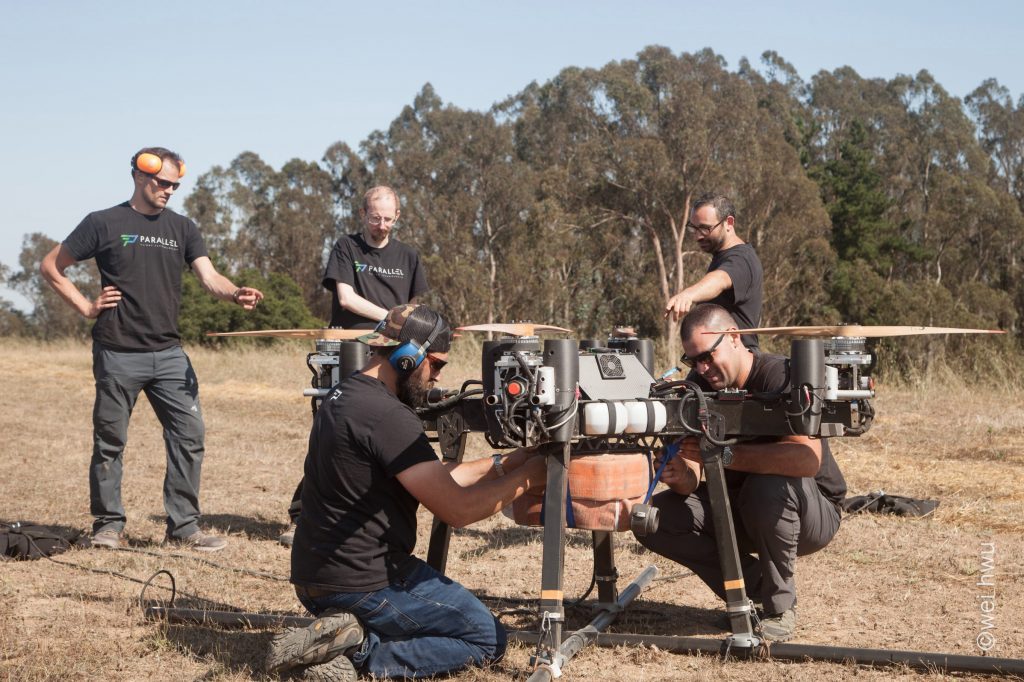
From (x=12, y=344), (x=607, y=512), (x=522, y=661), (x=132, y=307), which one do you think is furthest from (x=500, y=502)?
(x=12, y=344)

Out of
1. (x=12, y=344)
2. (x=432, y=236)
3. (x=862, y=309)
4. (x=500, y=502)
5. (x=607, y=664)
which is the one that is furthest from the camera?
(x=432, y=236)

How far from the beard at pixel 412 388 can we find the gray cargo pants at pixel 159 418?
9.49 ft

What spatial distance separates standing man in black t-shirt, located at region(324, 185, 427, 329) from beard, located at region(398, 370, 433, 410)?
8.11 feet

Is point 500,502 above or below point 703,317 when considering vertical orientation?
below

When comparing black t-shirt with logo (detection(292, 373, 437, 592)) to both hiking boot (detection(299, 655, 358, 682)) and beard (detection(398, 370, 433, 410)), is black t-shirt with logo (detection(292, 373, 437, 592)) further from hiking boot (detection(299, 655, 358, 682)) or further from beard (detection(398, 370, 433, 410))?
hiking boot (detection(299, 655, 358, 682))

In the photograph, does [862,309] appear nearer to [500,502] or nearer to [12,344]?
[12,344]

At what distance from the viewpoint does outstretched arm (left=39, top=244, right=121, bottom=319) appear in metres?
6.34

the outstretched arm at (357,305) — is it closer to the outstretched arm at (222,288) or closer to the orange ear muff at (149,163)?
the outstretched arm at (222,288)

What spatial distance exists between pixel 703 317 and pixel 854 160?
A: 146 ft

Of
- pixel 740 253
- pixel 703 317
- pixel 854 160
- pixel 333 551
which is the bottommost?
pixel 333 551

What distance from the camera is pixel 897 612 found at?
5.01m

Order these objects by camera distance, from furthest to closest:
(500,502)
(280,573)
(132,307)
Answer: (132,307)
(280,573)
(500,502)

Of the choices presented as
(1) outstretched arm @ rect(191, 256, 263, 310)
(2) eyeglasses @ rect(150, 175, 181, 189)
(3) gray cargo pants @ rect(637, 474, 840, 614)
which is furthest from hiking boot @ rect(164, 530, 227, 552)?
(3) gray cargo pants @ rect(637, 474, 840, 614)
